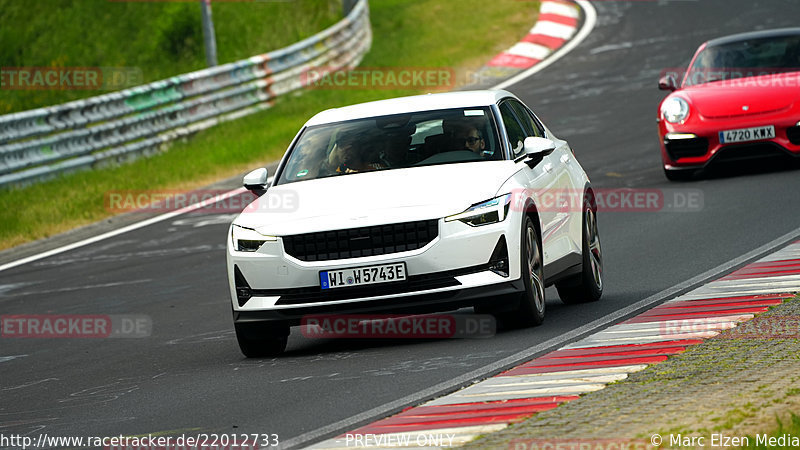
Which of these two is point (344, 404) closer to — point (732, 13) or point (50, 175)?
point (50, 175)

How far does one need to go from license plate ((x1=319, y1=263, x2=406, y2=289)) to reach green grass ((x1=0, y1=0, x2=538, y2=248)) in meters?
8.81

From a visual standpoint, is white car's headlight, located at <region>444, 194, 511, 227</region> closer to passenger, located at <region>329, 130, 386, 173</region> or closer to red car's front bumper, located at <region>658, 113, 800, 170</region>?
passenger, located at <region>329, 130, 386, 173</region>

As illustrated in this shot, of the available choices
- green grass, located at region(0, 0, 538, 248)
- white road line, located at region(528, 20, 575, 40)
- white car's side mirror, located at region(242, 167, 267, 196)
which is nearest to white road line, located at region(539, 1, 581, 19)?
green grass, located at region(0, 0, 538, 248)

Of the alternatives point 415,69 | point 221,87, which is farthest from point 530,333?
point 415,69

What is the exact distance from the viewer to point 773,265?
1032 centimetres

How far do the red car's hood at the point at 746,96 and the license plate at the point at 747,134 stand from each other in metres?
0.18

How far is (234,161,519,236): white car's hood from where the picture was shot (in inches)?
331

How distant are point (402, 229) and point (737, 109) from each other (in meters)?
8.30

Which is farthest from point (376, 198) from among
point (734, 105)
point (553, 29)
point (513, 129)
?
point (553, 29)

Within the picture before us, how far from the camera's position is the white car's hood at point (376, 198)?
8.41m

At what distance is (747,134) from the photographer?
51.4 ft

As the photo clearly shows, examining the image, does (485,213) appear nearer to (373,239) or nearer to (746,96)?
(373,239)

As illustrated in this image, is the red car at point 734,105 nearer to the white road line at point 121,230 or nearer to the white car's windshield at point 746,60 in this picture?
the white car's windshield at point 746,60

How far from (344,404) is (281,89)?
18445 millimetres
